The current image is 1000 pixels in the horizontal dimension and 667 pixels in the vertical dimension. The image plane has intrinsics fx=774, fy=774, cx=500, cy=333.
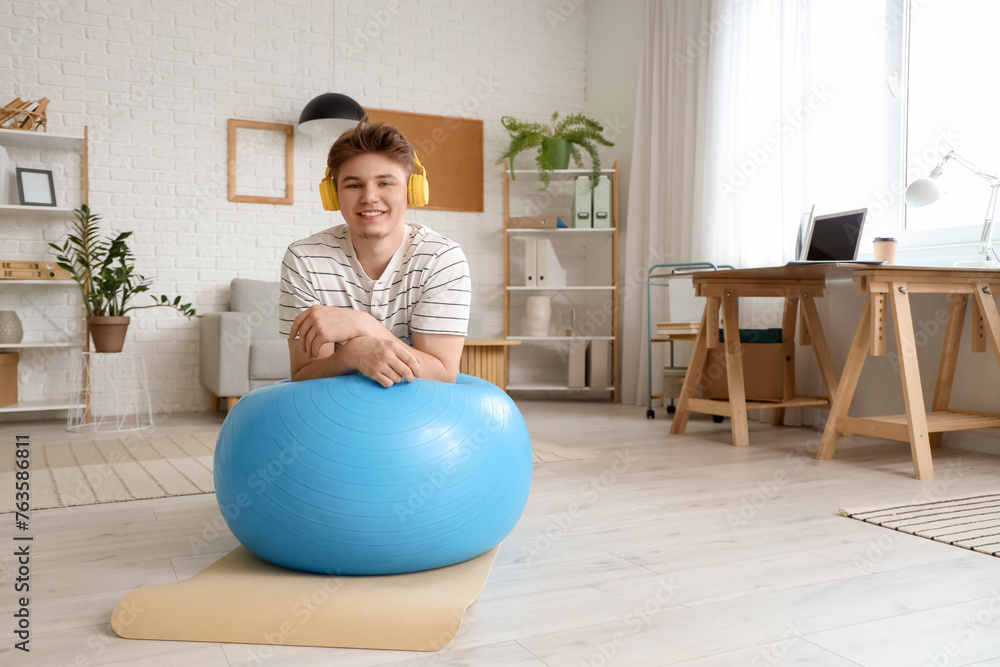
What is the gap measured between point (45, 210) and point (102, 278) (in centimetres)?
43

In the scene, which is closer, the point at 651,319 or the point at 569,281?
the point at 651,319

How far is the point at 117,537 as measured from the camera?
189 centimetres

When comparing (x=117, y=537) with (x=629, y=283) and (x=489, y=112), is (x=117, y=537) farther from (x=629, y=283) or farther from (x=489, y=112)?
(x=489, y=112)

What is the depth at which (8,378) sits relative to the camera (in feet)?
13.1

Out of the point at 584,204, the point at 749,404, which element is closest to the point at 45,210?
the point at 584,204

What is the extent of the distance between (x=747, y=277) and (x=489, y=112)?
2.71 metres

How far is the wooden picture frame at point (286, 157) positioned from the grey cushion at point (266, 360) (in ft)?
3.51

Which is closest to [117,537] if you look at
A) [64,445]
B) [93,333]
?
[64,445]

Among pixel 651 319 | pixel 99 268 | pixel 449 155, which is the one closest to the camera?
pixel 99 268

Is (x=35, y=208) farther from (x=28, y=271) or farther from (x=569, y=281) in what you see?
(x=569, y=281)

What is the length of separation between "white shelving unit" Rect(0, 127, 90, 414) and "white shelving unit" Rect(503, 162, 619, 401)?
246cm

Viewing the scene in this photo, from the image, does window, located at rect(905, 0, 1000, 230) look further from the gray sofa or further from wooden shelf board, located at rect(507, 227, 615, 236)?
the gray sofa

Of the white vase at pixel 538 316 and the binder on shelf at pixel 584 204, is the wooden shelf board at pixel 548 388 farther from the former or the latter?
the binder on shelf at pixel 584 204

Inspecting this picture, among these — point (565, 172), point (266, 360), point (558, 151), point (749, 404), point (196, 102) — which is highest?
point (196, 102)
